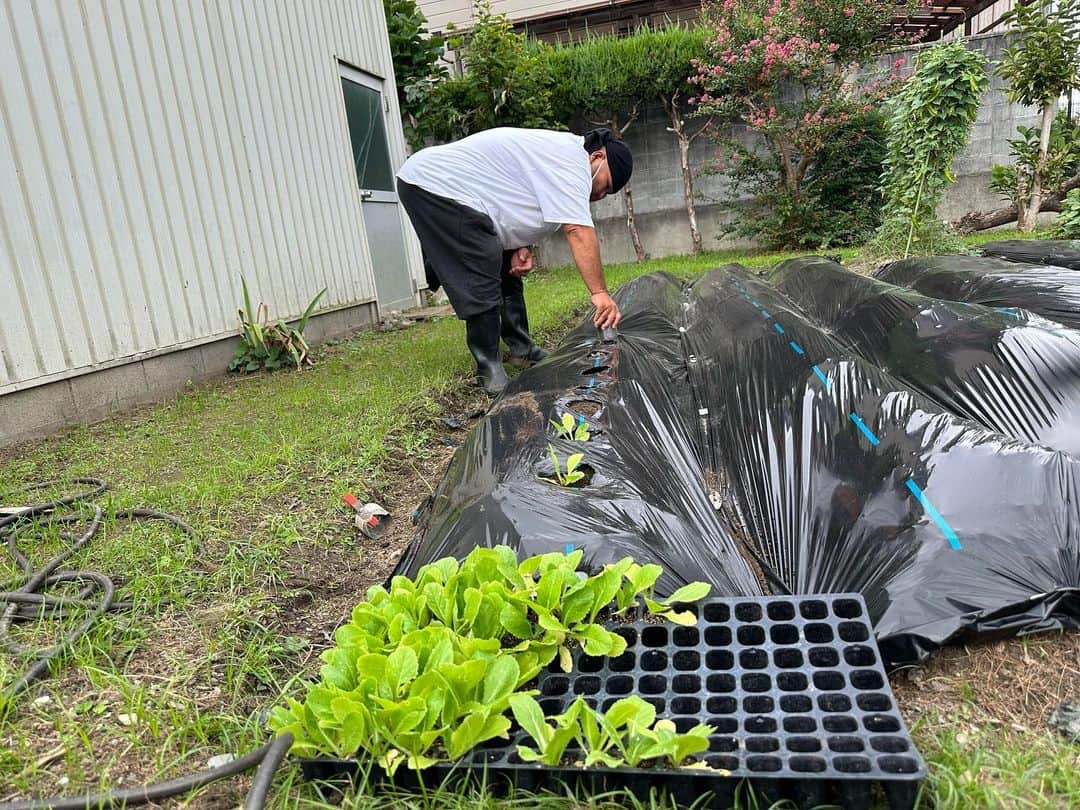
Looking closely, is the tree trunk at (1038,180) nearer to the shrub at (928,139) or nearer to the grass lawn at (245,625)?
the shrub at (928,139)

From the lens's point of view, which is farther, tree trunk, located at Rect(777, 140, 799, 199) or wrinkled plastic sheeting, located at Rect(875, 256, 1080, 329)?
tree trunk, located at Rect(777, 140, 799, 199)

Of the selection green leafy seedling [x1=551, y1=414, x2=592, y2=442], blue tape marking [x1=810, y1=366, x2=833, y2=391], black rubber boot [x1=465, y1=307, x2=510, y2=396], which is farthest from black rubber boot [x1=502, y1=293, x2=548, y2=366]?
blue tape marking [x1=810, y1=366, x2=833, y2=391]

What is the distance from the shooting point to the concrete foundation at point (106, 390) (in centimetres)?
259

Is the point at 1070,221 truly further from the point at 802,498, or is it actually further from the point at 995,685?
the point at 995,685

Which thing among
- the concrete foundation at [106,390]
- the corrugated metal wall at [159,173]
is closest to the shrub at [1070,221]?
the corrugated metal wall at [159,173]

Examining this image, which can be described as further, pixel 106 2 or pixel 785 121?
pixel 785 121

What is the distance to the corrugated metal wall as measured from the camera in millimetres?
2621

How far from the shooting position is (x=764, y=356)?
204 centimetres

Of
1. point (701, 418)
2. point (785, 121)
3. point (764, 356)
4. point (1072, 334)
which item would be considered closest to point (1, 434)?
point (701, 418)

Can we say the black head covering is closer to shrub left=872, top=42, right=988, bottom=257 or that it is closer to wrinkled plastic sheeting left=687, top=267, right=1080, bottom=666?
wrinkled plastic sheeting left=687, top=267, right=1080, bottom=666

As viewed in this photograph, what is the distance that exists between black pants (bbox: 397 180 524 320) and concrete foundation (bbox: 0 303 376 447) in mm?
1501

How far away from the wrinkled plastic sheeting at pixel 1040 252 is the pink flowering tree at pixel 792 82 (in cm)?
351

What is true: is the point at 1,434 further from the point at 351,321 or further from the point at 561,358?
the point at 351,321

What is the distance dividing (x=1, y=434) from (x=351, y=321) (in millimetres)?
2660
